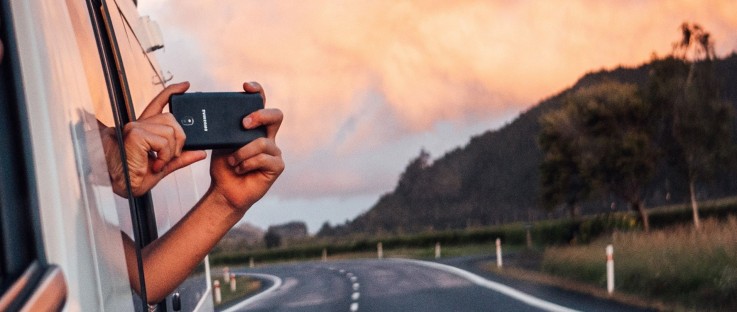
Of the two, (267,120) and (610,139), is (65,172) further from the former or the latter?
(610,139)

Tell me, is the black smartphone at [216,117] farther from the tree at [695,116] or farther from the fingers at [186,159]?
the tree at [695,116]

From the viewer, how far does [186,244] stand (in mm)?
2803

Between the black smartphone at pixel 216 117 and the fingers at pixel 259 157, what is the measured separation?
35mm

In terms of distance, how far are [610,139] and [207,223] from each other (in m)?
54.7

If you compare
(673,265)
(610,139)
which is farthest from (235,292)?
(610,139)

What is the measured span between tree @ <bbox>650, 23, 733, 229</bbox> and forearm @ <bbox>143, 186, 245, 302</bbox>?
4933cm

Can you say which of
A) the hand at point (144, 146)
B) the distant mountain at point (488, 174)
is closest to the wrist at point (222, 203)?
the hand at point (144, 146)

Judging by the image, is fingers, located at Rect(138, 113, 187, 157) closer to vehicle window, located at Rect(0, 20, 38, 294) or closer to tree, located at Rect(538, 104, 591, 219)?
vehicle window, located at Rect(0, 20, 38, 294)

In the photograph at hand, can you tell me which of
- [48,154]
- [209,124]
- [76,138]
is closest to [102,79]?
[209,124]

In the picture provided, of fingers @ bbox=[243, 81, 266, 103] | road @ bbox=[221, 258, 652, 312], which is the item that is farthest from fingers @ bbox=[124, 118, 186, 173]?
road @ bbox=[221, 258, 652, 312]

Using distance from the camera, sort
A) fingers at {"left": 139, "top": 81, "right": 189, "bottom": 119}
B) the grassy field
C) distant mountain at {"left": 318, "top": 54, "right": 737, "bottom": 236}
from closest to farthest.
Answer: fingers at {"left": 139, "top": 81, "right": 189, "bottom": 119} → the grassy field → distant mountain at {"left": 318, "top": 54, "right": 737, "bottom": 236}

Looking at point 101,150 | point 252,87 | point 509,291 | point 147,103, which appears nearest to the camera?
point 101,150

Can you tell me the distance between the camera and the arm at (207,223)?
2.69m

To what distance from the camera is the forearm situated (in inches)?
109
